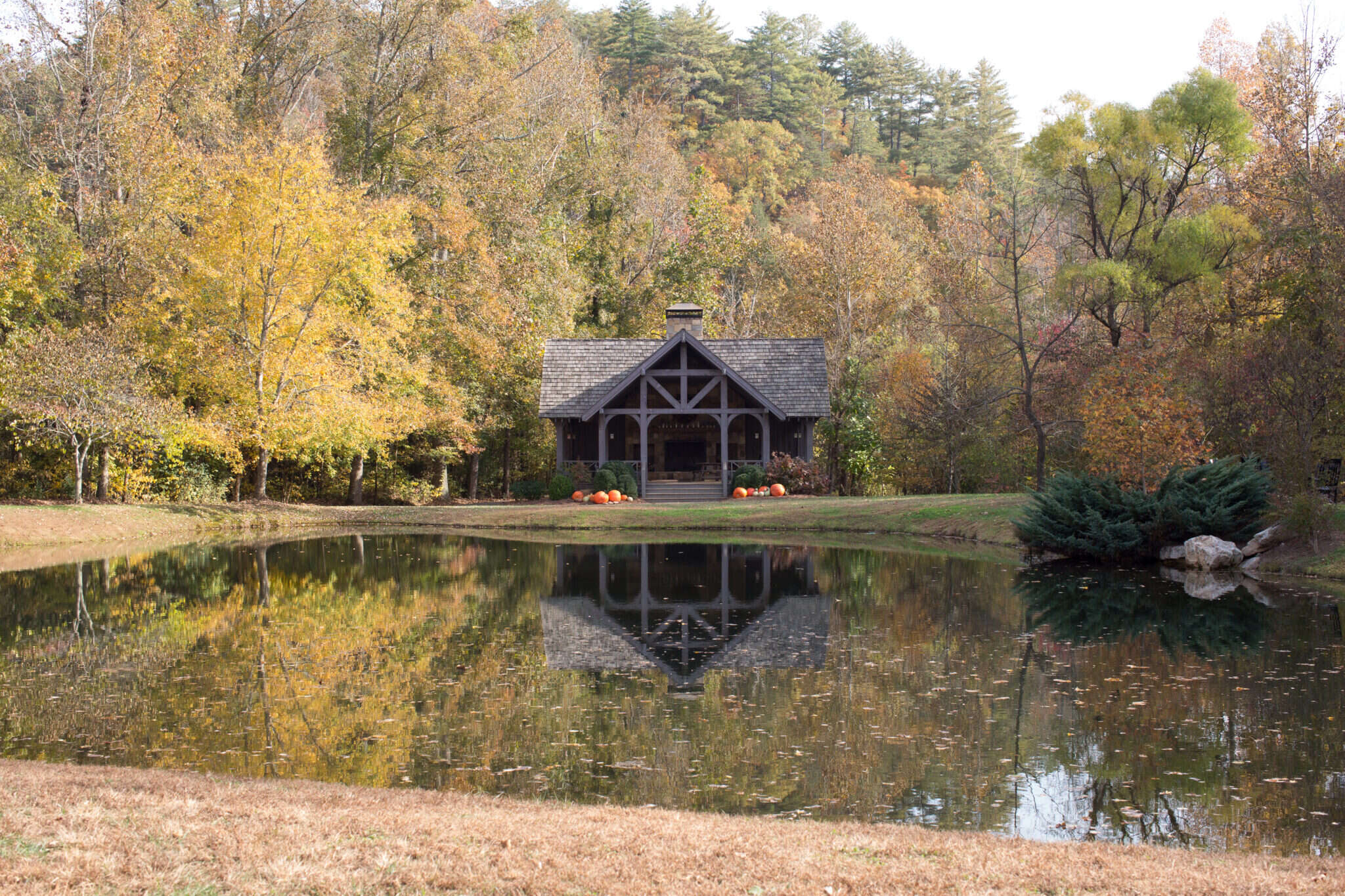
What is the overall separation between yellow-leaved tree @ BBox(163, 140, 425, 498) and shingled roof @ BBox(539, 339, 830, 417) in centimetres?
613

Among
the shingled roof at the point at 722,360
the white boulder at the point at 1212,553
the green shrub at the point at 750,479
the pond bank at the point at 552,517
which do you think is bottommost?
the white boulder at the point at 1212,553

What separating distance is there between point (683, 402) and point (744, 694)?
79.4 ft

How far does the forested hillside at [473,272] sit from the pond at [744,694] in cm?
882

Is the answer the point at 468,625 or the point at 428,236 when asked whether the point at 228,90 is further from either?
the point at 468,625

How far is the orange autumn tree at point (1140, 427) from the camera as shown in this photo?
70.8 ft

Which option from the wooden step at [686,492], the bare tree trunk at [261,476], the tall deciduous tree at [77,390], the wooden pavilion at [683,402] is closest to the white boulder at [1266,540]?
the wooden pavilion at [683,402]

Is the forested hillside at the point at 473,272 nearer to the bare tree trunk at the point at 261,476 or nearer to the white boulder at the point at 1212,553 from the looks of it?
the bare tree trunk at the point at 261,476

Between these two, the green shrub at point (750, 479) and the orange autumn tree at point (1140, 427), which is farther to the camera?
the green shrub at point (750, 479)

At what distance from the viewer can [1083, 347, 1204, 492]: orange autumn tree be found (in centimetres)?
2159

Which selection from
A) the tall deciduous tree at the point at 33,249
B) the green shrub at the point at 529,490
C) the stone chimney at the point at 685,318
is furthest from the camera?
the stone chimney at the point at 685,318

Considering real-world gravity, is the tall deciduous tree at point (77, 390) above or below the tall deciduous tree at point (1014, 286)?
below

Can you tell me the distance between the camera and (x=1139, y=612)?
1480 cm

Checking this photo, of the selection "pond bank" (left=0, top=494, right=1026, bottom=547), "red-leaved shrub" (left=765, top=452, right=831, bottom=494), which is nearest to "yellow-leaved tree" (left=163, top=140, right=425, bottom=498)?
"pond bank" (left=0, top=494, right=1026, bottom=547)

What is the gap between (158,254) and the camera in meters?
30.2
